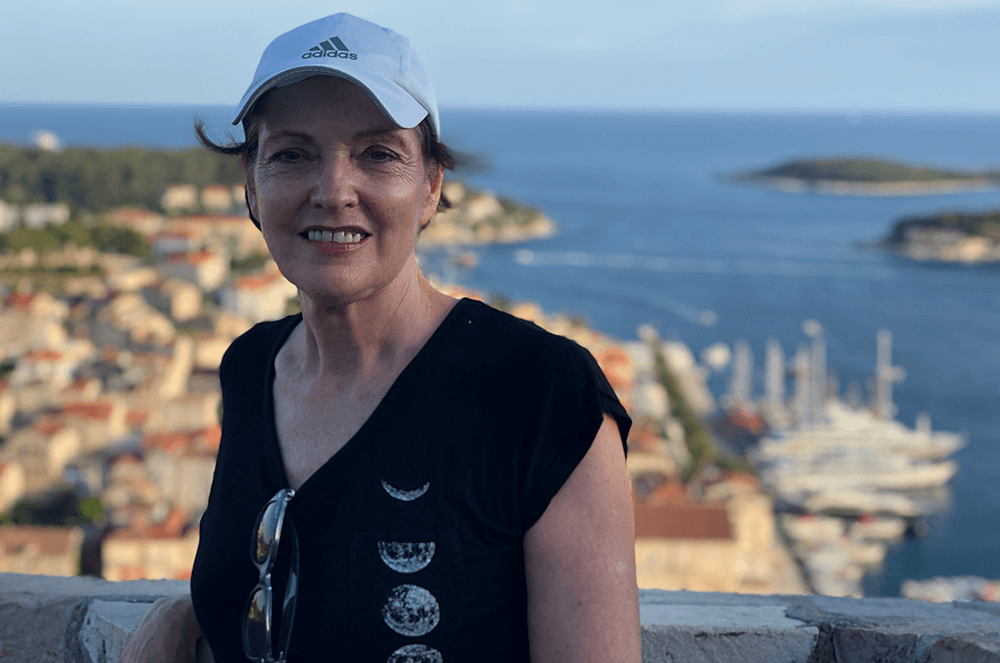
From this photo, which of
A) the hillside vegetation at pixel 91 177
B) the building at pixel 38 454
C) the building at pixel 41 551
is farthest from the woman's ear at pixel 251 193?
the hillside vegetation at pixel 91 177

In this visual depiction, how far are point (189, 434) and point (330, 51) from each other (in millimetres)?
16932

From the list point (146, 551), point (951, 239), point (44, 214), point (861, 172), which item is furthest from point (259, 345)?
point (861, 172)

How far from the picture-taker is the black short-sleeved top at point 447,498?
0.69 m

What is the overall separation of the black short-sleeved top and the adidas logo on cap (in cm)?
23

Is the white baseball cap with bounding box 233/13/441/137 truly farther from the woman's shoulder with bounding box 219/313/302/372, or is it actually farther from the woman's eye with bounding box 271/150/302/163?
the woman's shoulder with bounding box 219/313/302/372

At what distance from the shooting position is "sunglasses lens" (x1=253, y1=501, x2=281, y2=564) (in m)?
0.73

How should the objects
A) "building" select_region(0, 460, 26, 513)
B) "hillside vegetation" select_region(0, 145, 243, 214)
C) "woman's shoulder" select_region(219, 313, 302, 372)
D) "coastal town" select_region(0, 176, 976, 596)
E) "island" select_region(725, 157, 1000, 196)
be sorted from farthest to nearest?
1. "island" select_region(725, 157, 1000, 196)
2. "hillside vegetation" select_region(0, 145, 243, 214)
3. "building" select_region(0, 460, 26, 513)
4. "coastal town" select_region(0, 176, 976, 596)
5. "woman's shoulder" select_region(219, 313, 302, 372)

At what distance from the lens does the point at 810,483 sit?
61.6 ft

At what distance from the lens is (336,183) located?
73 cm

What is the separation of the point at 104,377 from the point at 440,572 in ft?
73.9

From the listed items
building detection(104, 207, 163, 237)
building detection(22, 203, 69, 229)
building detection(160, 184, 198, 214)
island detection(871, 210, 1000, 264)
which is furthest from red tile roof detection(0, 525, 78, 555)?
island detection(871, 210, 1000, 264)

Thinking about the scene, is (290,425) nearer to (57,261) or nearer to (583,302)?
(57,261)

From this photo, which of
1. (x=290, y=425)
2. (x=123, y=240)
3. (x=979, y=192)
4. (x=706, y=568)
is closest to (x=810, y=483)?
(x=706, y=568)

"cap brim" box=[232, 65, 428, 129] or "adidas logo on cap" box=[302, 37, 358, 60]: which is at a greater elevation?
"adidas logo on cap" box=[302, 37, 358, 60]
